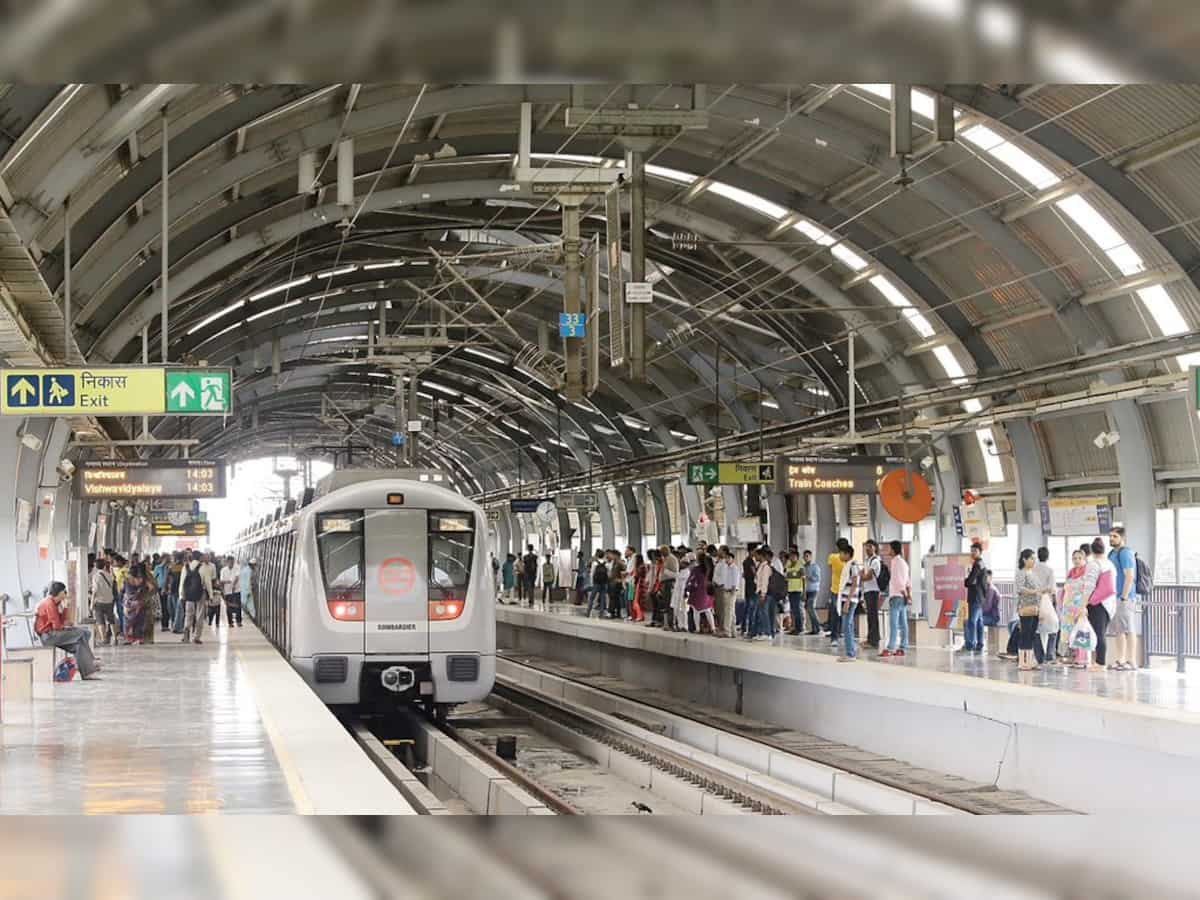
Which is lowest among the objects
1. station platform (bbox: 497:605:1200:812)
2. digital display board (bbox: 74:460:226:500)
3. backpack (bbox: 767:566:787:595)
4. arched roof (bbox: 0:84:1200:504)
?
station platform (bbox: 497:605:1200:812)

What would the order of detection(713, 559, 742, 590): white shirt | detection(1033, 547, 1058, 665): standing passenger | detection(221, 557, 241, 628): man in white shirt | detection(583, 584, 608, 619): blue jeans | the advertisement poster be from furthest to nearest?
detection(583, 584, 608, 619): blue jeans
detection(221, 557, 241, 628): man in white shirt
detection(713, 559, 742, 590): white shirt
the advertisement poster
detection(1033, 547, 1058, 665): standing passenger

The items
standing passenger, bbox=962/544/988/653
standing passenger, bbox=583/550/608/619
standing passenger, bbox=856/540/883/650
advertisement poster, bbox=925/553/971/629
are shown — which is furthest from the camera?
standing passenger, bbox=583/550/608/619

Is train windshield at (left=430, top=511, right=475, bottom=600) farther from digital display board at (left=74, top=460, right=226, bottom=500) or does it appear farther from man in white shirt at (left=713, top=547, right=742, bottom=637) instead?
digital display board at (left=74, top=460, right=226, bottom=500)

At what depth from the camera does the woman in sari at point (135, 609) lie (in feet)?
98.4

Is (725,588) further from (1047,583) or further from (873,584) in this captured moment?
(1047,583)

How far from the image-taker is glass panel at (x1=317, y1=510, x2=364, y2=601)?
18.4 metres

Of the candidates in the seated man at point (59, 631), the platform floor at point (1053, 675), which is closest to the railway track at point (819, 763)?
the platform floor at point (1053, 675)

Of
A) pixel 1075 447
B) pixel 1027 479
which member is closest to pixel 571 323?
pixel 1075 447

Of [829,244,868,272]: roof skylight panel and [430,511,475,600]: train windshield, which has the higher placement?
[829,244,868,272]: roof skylight panel

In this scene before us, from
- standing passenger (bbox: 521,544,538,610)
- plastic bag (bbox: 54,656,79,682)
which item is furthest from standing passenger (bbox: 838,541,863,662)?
standing passenger (bbox: 521,544,538,610)

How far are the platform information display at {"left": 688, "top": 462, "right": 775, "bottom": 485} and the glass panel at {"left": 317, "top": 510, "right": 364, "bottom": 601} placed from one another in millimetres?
11909

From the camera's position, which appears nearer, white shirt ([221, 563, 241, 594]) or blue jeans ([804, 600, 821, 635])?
blue jeans ([804, 600, 821, 635])

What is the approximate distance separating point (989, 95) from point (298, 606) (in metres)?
12.8
